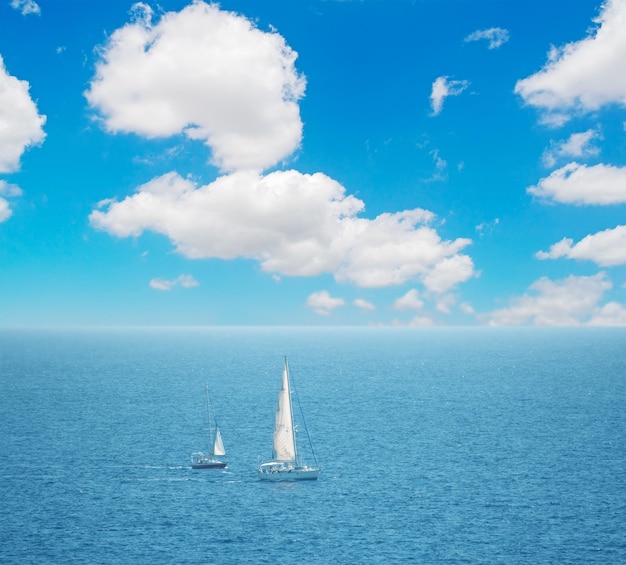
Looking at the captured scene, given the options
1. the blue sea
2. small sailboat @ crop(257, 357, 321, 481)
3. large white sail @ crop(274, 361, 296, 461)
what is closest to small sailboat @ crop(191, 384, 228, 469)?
the blue sea

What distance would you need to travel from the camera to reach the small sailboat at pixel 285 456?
313 ft

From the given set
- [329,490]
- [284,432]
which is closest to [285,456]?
[284,432]

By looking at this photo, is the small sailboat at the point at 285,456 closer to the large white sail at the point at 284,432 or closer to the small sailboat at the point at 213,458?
the large white sail at the point at 284,432

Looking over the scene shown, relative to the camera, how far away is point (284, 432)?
9869cm

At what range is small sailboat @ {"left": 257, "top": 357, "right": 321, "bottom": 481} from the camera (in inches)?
3757

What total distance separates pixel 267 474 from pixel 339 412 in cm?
6095

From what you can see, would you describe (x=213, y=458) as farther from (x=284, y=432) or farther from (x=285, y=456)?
(x=284, y=432)

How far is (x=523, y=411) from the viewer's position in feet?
505

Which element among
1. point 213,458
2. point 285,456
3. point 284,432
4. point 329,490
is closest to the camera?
point 329,490

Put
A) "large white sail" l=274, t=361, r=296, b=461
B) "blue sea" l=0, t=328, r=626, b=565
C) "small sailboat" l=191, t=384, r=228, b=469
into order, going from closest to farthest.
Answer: "blue sea" l=0, t=328, r=626, b=565 → "large white sail" l=274, t=361, r=296, b=461 → "small sailboat" l=191, t=384, r=228, b=469

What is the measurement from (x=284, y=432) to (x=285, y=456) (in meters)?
4.00

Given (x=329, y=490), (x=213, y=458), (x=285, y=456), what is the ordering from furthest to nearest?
(x=213, y=458) → (x=285, y=456) → (x=329, y=490)

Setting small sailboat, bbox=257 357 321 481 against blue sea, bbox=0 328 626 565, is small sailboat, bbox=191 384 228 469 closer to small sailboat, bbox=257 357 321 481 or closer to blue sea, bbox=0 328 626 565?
blue sea, bbox=0 328 626 565

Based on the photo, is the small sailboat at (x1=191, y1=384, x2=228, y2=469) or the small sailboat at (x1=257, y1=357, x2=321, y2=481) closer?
the small sailboat at (x1=257, y1=357, x2=321, y2=481)
